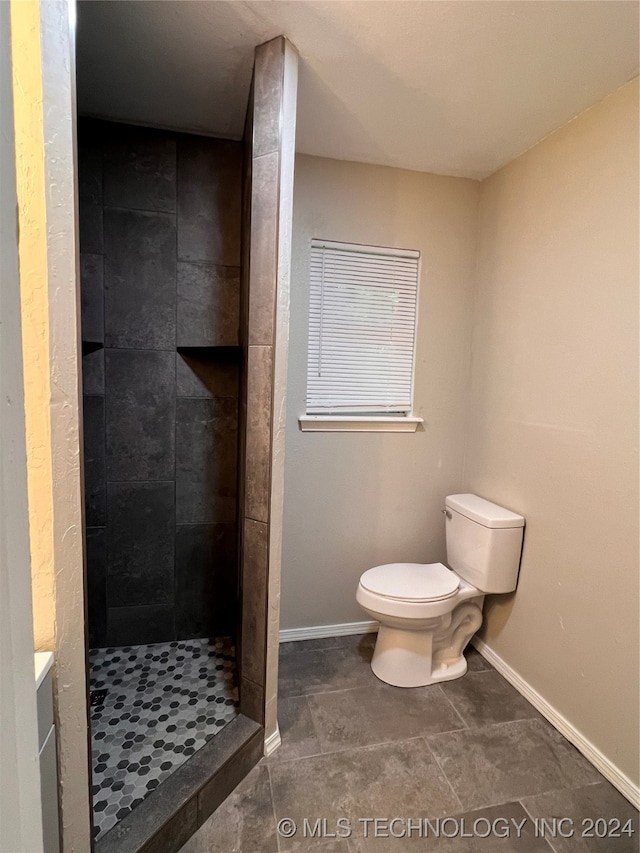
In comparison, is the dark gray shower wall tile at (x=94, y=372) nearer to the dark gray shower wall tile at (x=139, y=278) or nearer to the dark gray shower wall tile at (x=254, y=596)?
the dark gray shower wall tile at (x=139, y=278)

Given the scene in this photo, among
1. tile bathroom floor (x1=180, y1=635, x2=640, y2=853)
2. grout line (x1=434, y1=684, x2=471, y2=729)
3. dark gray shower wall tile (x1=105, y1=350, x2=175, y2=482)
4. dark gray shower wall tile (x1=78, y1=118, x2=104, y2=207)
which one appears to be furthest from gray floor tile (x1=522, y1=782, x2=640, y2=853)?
dark gray shower wall tile (x1=78, y1=118, x2=104, y2=207)

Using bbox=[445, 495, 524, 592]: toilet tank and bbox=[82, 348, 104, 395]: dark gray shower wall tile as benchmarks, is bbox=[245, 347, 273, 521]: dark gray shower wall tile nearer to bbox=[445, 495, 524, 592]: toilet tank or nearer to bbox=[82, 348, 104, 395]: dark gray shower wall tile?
bbox=[82, 348, 104, 395]: dark gray shower wall tile

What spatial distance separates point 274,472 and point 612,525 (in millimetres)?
1204

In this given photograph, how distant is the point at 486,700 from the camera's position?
184 centimetres

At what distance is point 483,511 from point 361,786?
3.82 ft

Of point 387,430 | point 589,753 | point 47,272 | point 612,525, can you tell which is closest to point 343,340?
point 387,430

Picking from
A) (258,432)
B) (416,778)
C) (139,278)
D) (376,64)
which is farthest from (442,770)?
(376,64)

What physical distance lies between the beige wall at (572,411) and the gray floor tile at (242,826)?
1192mm

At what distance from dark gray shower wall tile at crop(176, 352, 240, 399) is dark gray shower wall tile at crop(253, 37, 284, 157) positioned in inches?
35.9

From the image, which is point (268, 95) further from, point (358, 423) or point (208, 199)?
point (358, 423)

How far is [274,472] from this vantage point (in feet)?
4.71

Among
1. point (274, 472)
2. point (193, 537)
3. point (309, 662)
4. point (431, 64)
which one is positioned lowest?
point (309, 662)

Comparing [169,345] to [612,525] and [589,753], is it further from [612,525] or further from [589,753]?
[589,753]

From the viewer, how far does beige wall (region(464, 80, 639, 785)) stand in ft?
4.77
